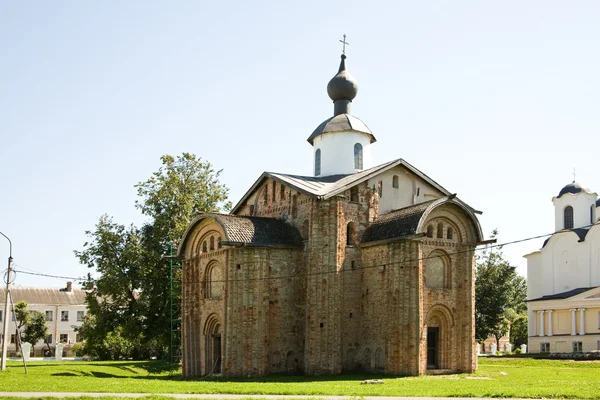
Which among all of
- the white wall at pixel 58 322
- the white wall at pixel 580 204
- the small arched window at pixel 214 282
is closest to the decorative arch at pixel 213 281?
the small arched window at pixel 214 282

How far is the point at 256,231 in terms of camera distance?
30.7 meters

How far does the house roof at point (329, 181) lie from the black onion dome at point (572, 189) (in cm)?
2202

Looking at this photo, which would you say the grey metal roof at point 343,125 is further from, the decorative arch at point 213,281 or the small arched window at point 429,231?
the decorative arch at point 213,281

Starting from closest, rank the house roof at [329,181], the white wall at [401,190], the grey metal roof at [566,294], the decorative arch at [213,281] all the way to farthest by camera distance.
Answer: the house roof at [329,181], the decorative arch at [213,281], the white wall at [401,190], the grey metal roof at [566,294]

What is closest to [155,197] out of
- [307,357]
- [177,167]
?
[177,167]

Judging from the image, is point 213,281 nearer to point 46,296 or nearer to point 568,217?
point 568,217

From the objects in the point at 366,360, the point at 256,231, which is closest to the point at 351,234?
the point at 256,231

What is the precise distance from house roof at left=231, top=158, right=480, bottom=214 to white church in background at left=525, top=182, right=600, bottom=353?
14.6m

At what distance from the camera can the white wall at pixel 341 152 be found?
114ft

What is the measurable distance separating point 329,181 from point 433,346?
9.04m

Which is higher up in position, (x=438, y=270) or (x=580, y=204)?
(x=580, y=204)

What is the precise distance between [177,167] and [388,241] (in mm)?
17756

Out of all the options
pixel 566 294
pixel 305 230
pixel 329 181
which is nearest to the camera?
pixel 305 230

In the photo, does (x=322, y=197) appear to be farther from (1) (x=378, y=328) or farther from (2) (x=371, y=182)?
(1) (x=378, y=328)
